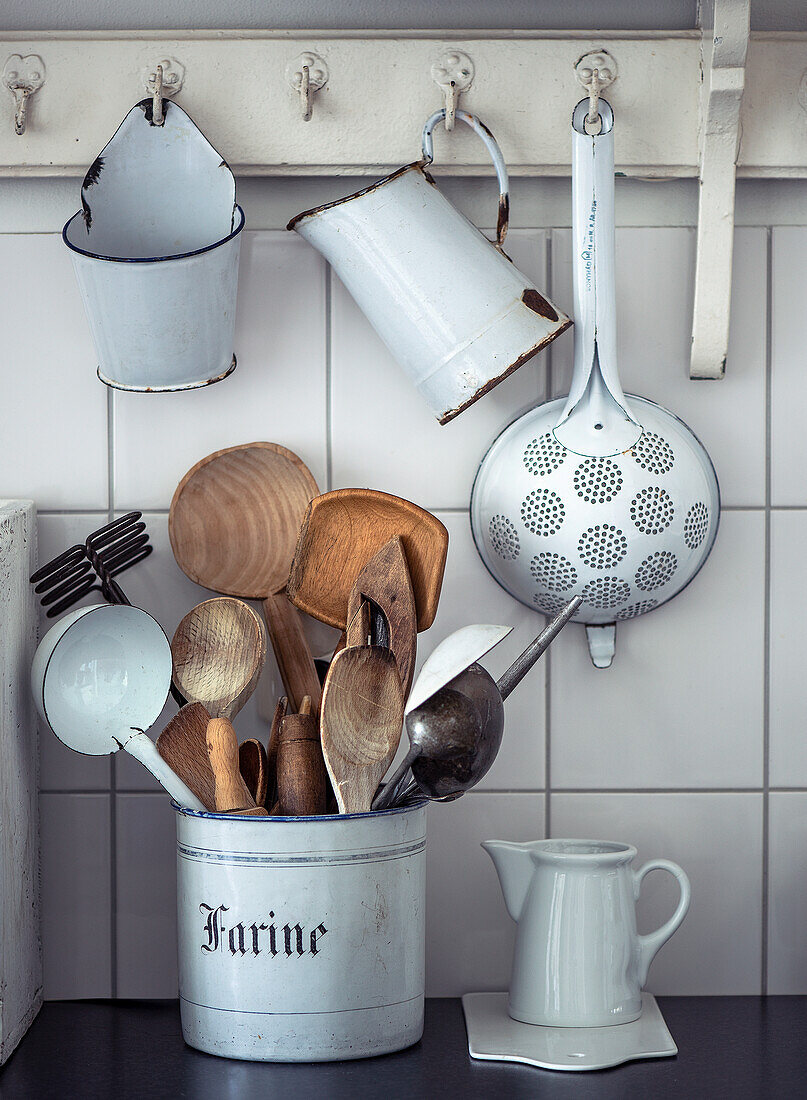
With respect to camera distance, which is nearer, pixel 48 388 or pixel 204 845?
pixel 204 845

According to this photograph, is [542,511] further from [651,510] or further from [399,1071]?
[399,1071]

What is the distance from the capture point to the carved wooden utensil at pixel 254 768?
79 centimetres

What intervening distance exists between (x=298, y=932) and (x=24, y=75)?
69 centimetres

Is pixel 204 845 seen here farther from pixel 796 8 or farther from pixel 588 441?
pixel 796 8

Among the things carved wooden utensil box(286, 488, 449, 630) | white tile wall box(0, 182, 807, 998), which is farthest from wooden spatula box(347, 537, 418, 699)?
white tile wall box(0, 182, 807, 998)

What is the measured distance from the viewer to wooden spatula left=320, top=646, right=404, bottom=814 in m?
0.75

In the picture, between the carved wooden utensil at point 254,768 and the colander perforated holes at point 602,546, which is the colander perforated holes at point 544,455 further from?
the carved wooden utensil at point 254,768

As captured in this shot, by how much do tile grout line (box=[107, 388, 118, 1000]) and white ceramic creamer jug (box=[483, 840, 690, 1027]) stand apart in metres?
0.34

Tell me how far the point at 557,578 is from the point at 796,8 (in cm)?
52

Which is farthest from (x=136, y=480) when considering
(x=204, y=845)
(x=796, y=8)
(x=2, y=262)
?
(x=796, y=8)

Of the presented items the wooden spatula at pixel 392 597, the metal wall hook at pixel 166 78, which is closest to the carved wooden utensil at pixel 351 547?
the wooden spatula at pixel 392 597

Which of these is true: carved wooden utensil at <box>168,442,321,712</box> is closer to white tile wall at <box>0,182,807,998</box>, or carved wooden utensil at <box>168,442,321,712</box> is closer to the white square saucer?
white tile wall at <box>0,182,807,998</box>

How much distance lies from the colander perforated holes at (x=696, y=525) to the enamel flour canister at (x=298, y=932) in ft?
1.01

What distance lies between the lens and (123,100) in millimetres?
882
